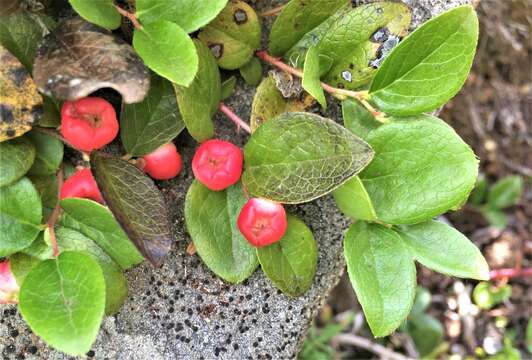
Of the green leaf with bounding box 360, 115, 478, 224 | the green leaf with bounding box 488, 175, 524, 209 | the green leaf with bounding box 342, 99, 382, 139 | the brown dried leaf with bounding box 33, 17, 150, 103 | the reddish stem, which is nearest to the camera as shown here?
the brown dried leaf with bounding box 33, 17, 150, 103

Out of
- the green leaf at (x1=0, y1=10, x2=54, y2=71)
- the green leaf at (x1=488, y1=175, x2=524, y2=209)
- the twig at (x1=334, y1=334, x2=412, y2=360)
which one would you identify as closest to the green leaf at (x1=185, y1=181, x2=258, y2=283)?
the green leaf at (x1=0, y1=10, x2=54, y2=71)

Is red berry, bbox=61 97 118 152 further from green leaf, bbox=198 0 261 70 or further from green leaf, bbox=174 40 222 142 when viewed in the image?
green leaf, bbox=198 0 261 70

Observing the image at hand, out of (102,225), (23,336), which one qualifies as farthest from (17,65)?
(23,336)

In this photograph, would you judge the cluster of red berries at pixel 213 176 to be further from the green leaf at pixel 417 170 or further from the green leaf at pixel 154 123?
the green leaf at pixel 417 170

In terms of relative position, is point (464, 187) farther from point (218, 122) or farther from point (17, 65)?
point (17, 65)

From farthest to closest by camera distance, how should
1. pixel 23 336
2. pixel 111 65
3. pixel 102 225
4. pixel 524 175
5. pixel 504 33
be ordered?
1. pixel 524 175
2. pixel 504 33
3. pixel 23 336
4. pixel 102 225
5. pixel 111 65
